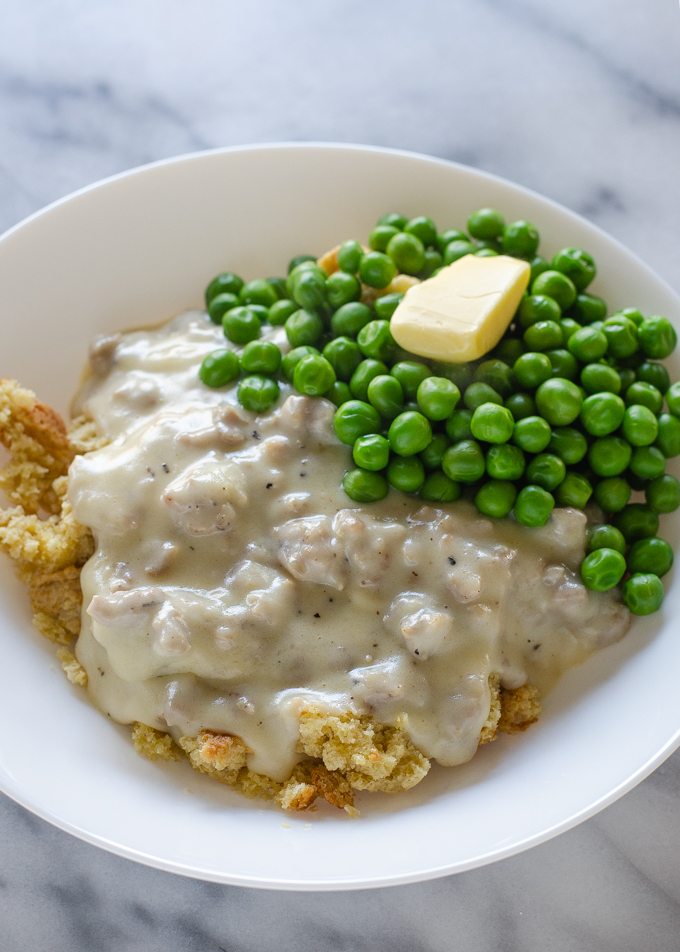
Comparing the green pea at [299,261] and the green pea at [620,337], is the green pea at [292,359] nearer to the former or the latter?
the green pea at [299,261]

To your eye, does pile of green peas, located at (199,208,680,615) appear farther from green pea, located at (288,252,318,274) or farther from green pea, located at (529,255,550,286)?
green pea, located at (288,252,318,274)

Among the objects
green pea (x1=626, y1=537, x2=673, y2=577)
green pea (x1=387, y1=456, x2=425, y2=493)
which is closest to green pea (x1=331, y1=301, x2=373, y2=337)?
green pea (x1=387, y1=456, x2=425, y2=493)

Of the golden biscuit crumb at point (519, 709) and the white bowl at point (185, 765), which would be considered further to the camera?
the golden biscuit crumb at point (519, 709)

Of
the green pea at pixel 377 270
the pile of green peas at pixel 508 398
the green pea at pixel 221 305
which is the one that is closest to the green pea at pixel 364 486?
the pile of green peas at pixel 508 398

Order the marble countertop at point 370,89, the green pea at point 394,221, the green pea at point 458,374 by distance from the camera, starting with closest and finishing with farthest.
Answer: the green pea at point 458,374 < the green pea at point 394,221 < the marble countertop at point 370,89

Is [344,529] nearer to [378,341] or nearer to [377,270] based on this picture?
[378,341]

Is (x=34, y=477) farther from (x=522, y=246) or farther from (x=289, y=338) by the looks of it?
(x=522, y=246)

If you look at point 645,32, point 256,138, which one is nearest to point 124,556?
point 256,138
